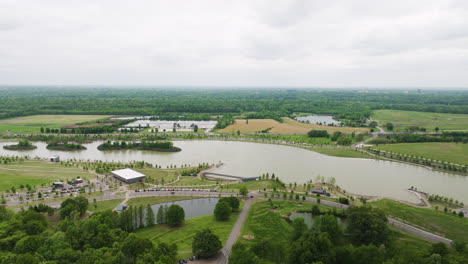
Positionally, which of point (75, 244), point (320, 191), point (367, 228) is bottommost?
point (75, 244)

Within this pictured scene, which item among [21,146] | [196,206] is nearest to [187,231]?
[196,206]

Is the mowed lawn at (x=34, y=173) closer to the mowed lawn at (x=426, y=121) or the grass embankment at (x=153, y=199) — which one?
the grass embankment at (x=153, y=199)

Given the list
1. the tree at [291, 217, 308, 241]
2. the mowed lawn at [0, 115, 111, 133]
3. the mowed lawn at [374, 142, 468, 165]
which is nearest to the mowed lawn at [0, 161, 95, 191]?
the tree at [291, 217, 308, 241]

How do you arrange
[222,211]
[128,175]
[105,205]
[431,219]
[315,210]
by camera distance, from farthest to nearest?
1. [128,175]
2. [105,205]
3. [315,210]
4. [431,219]
5. [222,211]

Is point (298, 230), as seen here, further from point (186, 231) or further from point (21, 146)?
point (21, 146)

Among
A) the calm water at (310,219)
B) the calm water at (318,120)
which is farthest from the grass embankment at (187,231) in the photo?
the calm water at (318,120)

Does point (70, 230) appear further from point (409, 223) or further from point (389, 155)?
point (389, 155)

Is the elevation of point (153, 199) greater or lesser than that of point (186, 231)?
greater

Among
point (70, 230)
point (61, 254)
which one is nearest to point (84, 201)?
point (70, 230)
